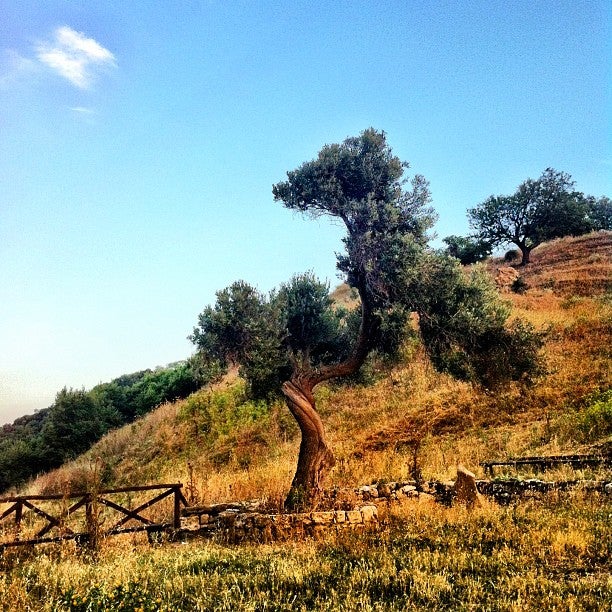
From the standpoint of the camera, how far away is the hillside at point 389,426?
18312mm

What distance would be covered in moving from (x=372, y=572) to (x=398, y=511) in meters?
4.89

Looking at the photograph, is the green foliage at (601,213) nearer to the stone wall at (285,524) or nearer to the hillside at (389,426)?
the hillside at (389,426)

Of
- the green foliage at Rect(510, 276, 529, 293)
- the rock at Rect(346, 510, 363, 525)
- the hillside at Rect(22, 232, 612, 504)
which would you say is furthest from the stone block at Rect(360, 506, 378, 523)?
the green foliage at Rect(510, 276, 529, 293)

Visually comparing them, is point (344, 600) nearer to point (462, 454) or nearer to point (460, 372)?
point (460, 372)

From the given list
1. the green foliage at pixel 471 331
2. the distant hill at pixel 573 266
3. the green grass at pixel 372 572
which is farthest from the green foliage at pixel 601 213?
the green grass at pixel 372 572

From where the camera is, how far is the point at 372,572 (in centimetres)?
772

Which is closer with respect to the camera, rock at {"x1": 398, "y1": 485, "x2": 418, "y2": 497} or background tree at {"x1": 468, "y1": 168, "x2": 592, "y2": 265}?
rock at {"x1": 398, "y1": 485, "x2": 418, "y2": 497}

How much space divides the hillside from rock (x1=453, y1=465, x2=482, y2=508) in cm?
307

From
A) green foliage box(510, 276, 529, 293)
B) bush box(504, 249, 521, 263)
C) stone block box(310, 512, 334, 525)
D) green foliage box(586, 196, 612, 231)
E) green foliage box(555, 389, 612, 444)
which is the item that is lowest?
stone block box(310, 512, 334, 525)

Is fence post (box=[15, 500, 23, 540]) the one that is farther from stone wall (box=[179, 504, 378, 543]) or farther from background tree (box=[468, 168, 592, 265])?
background tree (box=[468, 168, 592, 265])

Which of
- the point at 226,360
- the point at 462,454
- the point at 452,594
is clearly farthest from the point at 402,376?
the point at 452,594

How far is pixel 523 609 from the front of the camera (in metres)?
6.22

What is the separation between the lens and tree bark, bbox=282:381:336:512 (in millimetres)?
13508

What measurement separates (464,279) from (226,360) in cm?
765
